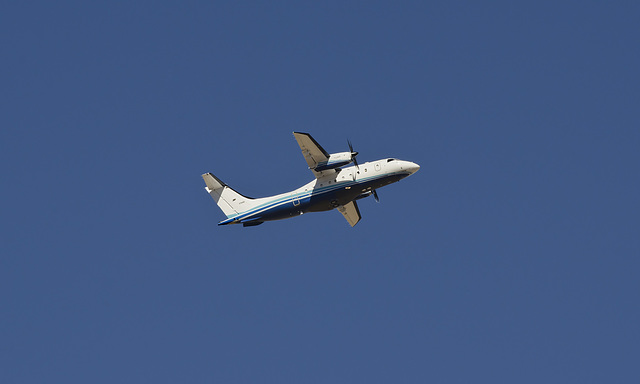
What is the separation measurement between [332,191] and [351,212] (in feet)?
19.0

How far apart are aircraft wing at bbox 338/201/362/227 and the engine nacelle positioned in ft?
20.6

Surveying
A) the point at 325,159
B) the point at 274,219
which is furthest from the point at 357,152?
the point at 274,219

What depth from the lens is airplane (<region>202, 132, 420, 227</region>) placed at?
47469mm

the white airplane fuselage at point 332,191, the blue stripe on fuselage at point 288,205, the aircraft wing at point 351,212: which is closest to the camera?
the white airplane fuselage at point 332,191

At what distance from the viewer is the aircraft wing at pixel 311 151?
1837 inches

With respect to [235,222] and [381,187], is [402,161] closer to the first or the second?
[381,187]

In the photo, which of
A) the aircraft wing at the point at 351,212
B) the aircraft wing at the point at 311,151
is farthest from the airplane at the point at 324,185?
the aircraft wing at the point at 351,212

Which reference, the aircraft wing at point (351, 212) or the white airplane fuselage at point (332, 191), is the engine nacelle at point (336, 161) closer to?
the white airplane fuselage at point (332, 191)

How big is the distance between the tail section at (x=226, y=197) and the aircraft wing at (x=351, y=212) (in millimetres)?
7098

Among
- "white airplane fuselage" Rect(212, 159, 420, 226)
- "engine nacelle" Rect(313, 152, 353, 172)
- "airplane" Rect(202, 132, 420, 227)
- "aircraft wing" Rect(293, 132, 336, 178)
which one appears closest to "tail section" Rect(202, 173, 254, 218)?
"airplane" Rect(202, 132, 420, 227)

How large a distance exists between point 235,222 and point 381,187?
1040cm

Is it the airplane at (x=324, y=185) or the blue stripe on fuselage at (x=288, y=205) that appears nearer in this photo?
the airplane at (x=324, y=185)

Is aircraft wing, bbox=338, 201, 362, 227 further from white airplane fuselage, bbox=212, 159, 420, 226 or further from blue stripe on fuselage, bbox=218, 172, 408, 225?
blue stripe on fuselage, bbox=218, 172, 408, 225

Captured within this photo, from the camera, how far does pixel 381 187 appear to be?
161 ft
